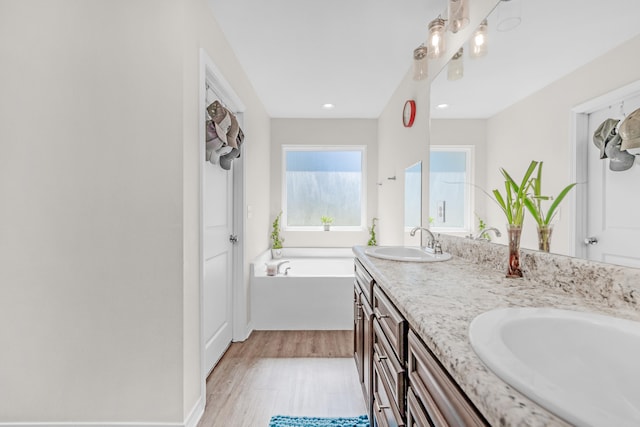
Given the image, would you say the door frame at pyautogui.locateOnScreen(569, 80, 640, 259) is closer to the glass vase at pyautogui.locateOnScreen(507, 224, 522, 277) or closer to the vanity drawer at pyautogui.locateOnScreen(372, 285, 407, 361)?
the glass vase at pyautogui.locateOnScreen(507, 224, 522, 277)

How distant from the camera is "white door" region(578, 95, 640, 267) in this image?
2.66 feet

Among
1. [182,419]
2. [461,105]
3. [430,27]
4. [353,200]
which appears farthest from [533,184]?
[353,200]

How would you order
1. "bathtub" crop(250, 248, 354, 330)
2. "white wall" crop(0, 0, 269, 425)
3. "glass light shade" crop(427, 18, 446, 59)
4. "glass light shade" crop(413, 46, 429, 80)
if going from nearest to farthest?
1. "white wall" crop(0, 0, 269, 425)
2. "glass light shade" crop(427, 18, 446, 59)
3. "glass light shade" crop(413, 46, 429, 80)
4. "bathtub" crop(250, 248, 354, 330)

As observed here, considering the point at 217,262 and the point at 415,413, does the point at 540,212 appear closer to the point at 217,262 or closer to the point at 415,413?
the point at 415,413

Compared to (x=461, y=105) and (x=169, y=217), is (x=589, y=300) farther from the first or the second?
(x=169, y=217)

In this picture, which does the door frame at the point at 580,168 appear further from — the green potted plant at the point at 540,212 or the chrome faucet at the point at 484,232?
the chrome faucet at the point at 484,232

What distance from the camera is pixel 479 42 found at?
1560 mm

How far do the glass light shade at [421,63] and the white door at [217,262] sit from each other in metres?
1.43

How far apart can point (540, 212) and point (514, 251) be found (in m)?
0.17

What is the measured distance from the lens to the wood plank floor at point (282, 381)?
1.81 m

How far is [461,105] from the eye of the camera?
1744 millimetres

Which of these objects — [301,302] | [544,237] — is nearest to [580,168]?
[544,237]

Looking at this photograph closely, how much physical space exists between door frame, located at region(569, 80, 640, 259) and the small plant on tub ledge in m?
3.27

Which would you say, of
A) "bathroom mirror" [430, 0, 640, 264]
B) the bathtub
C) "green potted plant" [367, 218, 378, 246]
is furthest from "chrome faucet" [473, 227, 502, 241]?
"green potted plant" [367, 218, 378, 246]
